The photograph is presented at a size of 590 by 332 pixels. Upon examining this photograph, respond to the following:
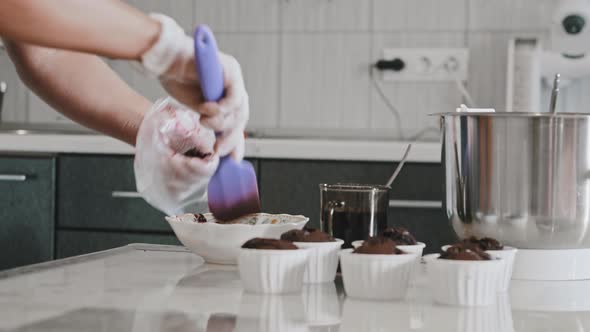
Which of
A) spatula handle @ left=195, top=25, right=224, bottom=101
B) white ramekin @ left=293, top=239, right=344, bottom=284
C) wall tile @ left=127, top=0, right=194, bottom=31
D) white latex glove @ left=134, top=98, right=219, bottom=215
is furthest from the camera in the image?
wall tile @ left=127, top=0, right=194, bottom=31

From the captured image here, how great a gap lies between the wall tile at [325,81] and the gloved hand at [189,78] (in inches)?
67.5

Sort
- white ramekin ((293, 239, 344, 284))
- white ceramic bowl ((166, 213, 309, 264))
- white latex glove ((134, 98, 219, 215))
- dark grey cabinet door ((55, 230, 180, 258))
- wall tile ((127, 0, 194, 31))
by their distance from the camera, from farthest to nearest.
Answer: wall tile ((127, 0, 194, 31)) → dark grey cabinet door ((55, 230, 180, 258)) → white latex glove ((134, 98, 219, 215)) → white ceramic bowl ((166, 213, 309, 264)) → white ramekin ((293, 239, 344, 284))

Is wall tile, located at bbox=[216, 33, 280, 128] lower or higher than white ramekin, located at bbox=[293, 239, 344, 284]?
higher

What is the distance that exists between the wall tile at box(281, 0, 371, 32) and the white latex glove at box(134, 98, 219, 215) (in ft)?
4.83

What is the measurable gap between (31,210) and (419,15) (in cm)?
131

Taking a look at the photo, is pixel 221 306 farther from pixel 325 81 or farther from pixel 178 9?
pixel 178 9

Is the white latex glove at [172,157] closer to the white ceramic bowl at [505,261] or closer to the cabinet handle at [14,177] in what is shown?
the white ceramic bowl at [505,261]

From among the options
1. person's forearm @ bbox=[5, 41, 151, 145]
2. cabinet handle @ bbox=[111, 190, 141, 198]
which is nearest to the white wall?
cabinet handle @ bbox=[111, 190, 141, 198]

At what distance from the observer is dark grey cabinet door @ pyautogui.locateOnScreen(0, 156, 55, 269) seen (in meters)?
2.49

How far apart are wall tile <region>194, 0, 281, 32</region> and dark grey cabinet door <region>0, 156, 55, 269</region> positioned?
0.76 m

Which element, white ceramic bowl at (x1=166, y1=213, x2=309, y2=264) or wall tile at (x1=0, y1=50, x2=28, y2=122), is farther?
wall tile at (x1=0, y1=50, x2=28, y2=122)

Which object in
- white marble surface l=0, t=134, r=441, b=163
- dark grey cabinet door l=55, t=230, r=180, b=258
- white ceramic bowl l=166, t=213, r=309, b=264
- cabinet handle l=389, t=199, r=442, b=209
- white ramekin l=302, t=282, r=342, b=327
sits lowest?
dark grey cabinet door l=55, t=230, r=180, b=258

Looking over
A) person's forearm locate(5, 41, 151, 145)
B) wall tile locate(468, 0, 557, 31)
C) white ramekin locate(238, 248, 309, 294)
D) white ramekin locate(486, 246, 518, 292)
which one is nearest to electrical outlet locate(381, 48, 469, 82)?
wall tile locate(468, 0, 557, 31)

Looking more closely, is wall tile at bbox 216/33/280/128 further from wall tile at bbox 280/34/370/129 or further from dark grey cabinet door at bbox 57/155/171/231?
dark grey cabinet door at bbox 57/155/171/231
